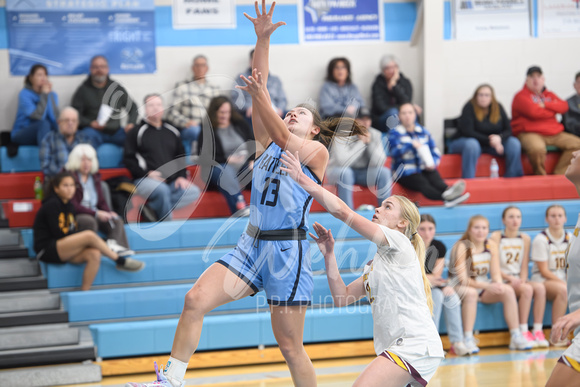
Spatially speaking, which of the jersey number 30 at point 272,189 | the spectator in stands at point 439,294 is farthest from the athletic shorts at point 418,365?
the spectator in stands at point 439,294

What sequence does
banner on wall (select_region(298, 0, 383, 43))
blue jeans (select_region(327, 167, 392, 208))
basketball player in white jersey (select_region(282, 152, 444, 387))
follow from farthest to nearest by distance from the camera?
banner on wall (select_region(298, 0, 383, 43)), blue jeans (select_region(327, 167, 392, 208)), basketball player in white jersey (select_region(282, 152, 444, 387))

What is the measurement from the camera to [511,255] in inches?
267

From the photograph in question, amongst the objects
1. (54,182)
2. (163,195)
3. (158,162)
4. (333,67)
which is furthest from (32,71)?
(333,67)

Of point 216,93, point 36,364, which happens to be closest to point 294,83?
point 216,93

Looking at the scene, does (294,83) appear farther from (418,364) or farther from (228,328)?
(418,364)

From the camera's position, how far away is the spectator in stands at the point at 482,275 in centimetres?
649

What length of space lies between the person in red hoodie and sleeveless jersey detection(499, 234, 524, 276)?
209cm

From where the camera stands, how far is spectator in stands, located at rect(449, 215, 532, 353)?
6.49 metres

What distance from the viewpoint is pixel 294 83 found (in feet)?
30.3

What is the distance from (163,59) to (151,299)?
12.1 ft

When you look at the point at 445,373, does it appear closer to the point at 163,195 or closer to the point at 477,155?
the point at 163,195

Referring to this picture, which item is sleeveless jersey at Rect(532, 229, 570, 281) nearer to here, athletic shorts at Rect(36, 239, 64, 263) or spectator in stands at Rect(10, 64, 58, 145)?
athletic shorts at Rect(36, 239, 64, 263)

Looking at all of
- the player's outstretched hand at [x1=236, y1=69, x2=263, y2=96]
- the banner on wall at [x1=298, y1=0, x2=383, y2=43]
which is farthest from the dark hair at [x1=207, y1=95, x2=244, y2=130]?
the player's outstretched hand at [x1=236, y1=69, x2=263, y2=96]

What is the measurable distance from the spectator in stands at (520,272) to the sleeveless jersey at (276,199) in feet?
11.8
